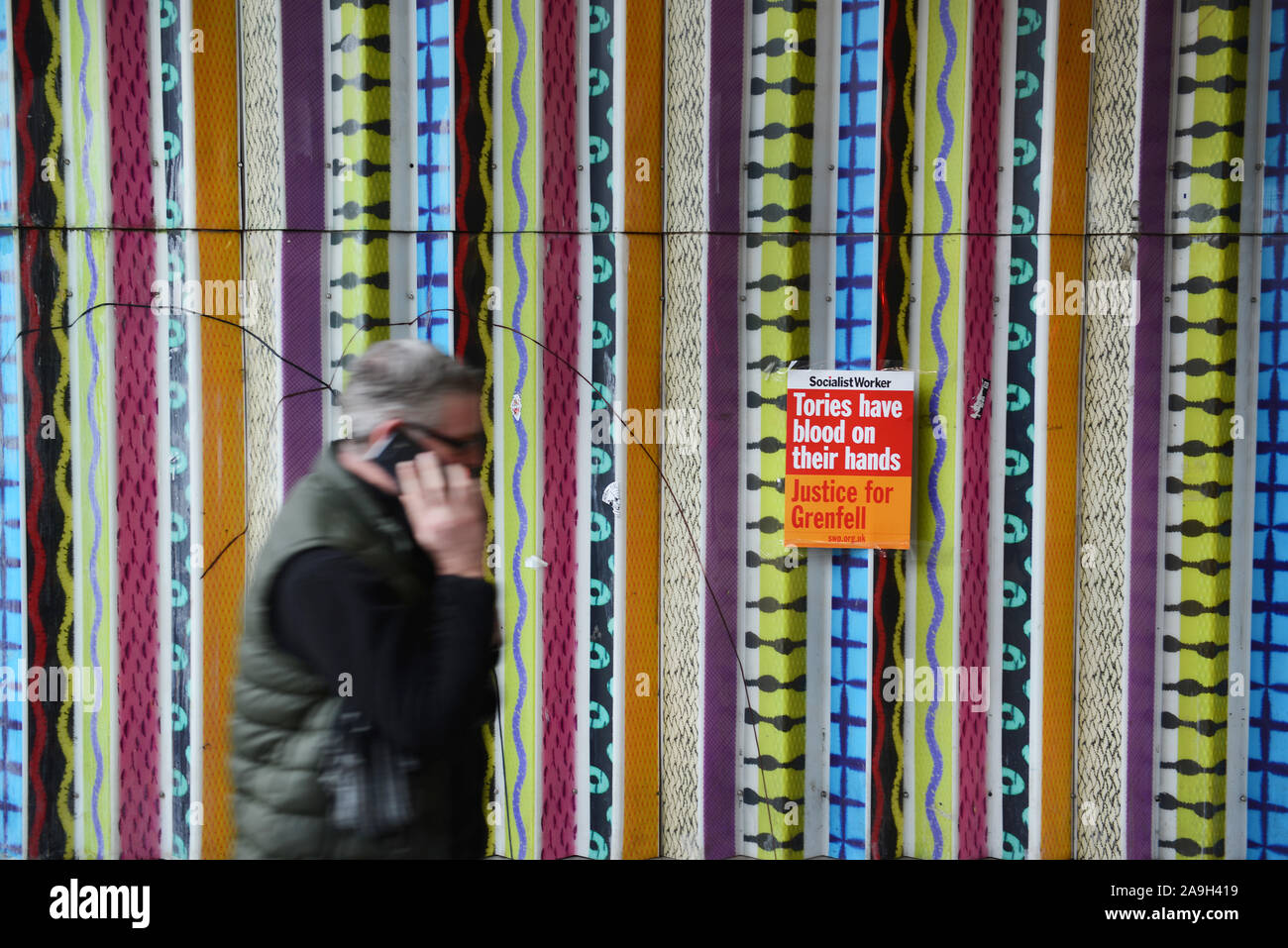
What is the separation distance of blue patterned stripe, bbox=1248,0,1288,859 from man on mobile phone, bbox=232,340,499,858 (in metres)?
2.40

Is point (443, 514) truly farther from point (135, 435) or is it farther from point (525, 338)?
point (135, 435)

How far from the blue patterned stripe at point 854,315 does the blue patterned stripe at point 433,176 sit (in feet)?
3.90

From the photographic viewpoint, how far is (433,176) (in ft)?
8.32

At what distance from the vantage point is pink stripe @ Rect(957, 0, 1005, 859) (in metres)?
2.53

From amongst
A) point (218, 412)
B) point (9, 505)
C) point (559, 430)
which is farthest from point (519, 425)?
point (9, 505)

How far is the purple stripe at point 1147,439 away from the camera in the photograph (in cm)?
253

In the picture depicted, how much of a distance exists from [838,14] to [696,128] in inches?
21.3

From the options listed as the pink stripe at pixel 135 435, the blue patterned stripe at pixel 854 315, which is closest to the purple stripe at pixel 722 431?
the blue patterned stripe at pixel 854 315

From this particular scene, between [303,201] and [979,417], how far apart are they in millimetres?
2152

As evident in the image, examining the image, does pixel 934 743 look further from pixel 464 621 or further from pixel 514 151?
pixel 514 151

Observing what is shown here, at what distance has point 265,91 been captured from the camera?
2.52m

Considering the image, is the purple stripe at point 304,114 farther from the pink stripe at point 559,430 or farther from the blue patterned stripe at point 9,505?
the blue patterned stripe at point 9,505

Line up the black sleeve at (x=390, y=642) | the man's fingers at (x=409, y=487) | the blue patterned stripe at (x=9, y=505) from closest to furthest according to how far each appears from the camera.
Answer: the black sleeve at (x=390, y=642) → the man's fingers at (x=409, y=487) → the blue patterned stripe at (x=9, y=505)
